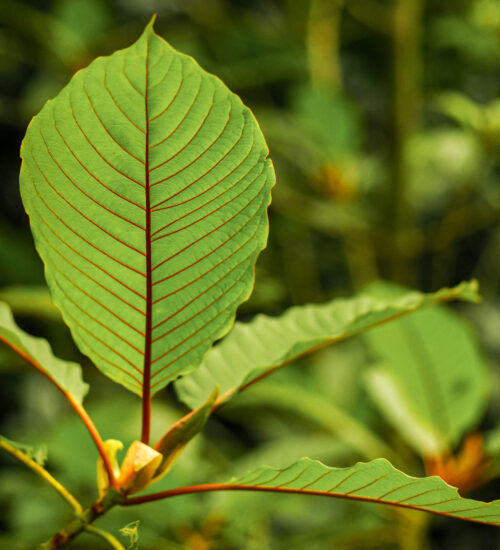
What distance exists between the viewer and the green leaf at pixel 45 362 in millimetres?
353

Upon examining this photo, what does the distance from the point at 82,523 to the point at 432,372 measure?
1.87ft

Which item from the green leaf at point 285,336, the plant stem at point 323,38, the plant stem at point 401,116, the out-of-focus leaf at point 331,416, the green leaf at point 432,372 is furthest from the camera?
the plant stem at point 323,38

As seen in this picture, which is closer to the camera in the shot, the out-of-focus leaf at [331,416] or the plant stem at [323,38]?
the out-of-focus leaf at [331,416]

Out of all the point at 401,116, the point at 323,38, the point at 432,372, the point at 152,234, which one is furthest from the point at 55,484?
the point at 323,38

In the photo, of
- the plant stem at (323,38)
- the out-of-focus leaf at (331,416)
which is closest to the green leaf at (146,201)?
the out-of-focus leaf at (331,416)

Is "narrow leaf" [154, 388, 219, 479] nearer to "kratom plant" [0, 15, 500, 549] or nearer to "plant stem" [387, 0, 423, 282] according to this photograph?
"kratom plant" [0, 15, 500, 549]

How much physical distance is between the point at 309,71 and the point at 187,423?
48.3 inches

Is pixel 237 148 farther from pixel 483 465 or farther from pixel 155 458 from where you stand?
pixel 483 465

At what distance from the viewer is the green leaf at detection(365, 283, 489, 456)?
0.79 metres

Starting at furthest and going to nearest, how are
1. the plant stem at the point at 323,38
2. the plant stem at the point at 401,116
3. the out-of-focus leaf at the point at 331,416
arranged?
1. the plant stem at the point at 323,38
2. the plant stem at the point at 401,116
3. the out-of-focus leaf at the point at 331,416

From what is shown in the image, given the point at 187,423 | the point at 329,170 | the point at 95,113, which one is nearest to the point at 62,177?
the point at 95,113

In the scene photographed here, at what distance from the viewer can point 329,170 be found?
1.29 meters

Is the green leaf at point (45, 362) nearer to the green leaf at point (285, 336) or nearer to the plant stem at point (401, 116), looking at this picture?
the green leaf at point (285, 336)

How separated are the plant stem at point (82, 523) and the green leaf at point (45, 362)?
66 mm
